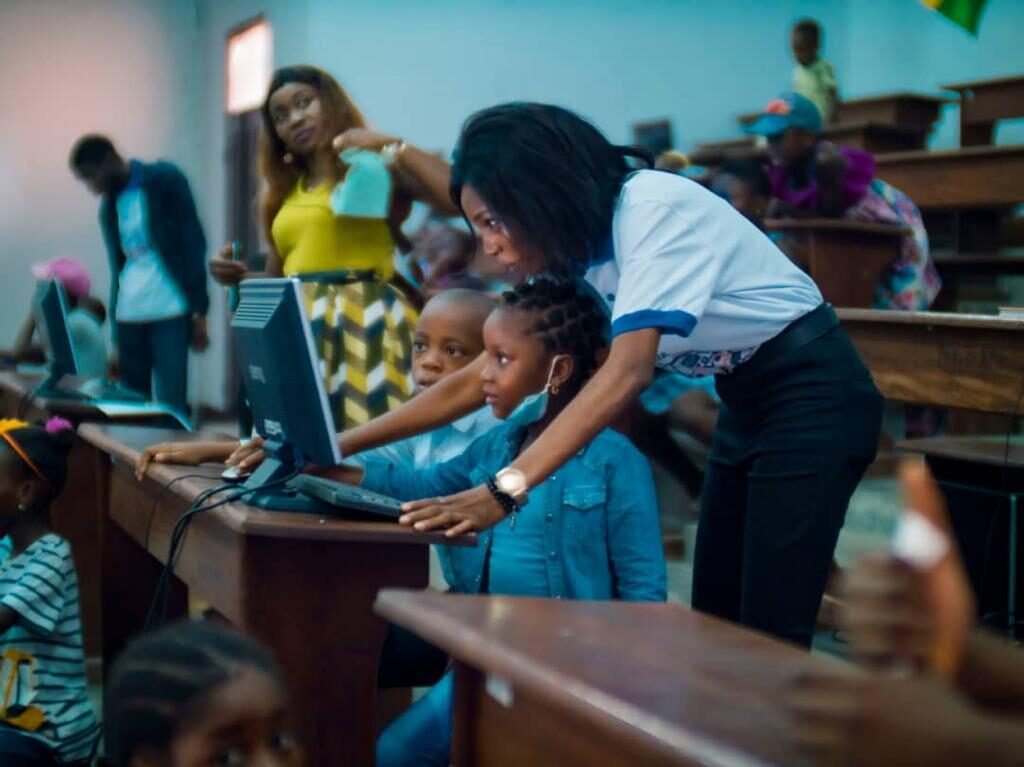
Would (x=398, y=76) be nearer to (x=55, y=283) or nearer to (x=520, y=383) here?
(x=55, y=283)

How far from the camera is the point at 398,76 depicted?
24.1 ft

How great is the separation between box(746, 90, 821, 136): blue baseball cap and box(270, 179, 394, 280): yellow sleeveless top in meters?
2.18

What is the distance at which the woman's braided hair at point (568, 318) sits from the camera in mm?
2266

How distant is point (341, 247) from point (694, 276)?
75.7 inches

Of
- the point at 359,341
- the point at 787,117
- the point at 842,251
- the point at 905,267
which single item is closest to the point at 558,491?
the point at 359,341

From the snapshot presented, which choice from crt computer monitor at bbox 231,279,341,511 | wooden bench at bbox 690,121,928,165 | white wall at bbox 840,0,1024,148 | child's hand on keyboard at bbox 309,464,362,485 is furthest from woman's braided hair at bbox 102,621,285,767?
white wall at bbox 840,0,1024,148

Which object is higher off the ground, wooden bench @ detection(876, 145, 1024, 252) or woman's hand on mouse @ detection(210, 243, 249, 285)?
wooden bench @ detection(876, 145, 1024, 252)

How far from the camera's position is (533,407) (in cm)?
232

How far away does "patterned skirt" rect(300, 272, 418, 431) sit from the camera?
3592 mm

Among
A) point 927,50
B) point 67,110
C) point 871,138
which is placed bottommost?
point 871,138

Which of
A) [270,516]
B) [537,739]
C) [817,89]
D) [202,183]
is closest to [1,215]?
[202,183]

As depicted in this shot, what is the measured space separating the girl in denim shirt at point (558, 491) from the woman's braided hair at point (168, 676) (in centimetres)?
68

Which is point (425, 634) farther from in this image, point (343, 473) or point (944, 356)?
point (944, 356)

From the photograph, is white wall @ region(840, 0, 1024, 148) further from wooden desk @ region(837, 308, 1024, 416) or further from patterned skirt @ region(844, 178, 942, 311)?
wooden desk @ region(837, 308, 1024, 416)
